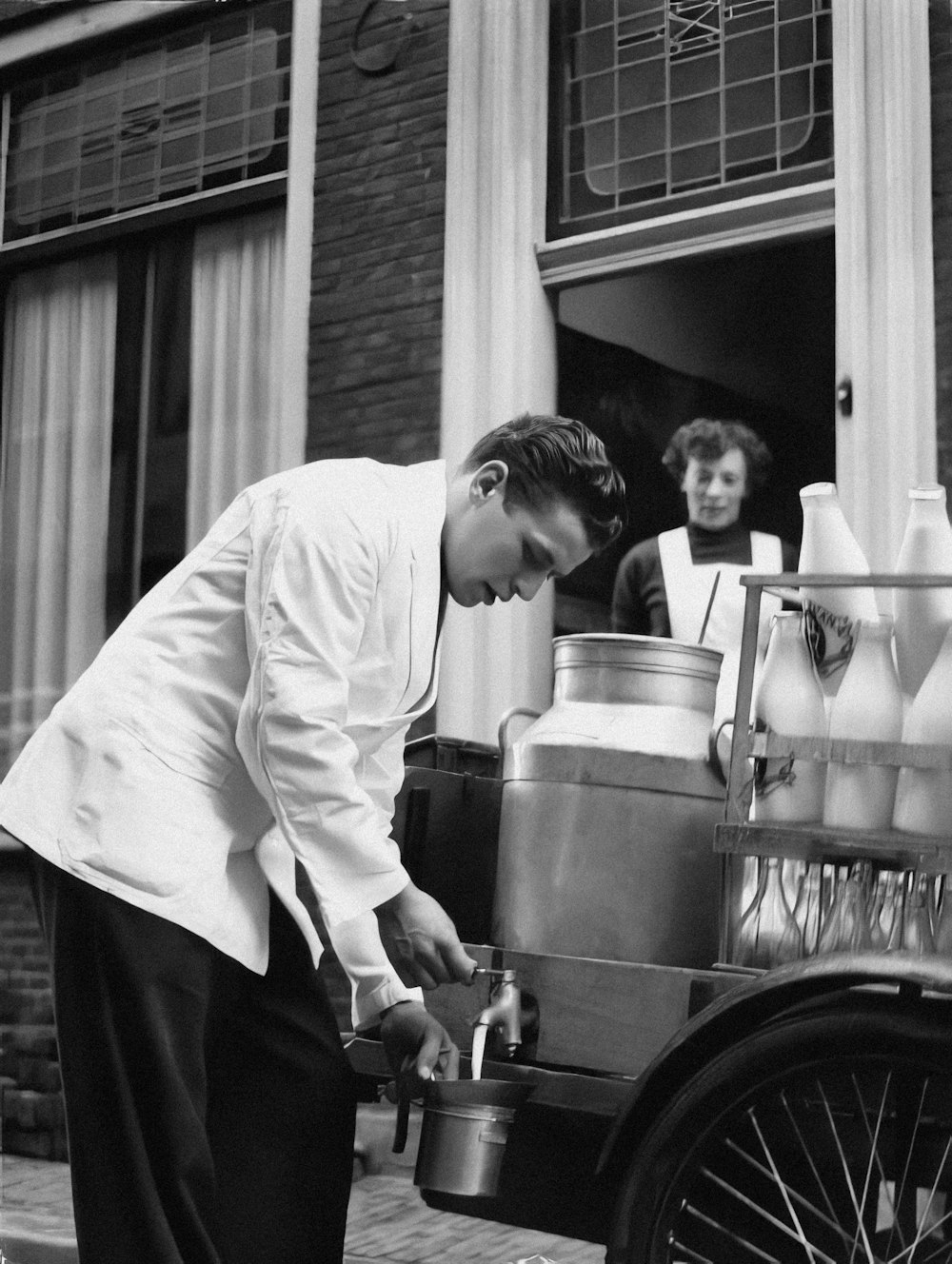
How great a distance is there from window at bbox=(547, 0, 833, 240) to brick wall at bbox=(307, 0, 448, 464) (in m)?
0.46

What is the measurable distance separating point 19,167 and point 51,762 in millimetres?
4661

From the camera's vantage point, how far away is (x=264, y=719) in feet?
7.43

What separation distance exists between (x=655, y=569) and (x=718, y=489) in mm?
299

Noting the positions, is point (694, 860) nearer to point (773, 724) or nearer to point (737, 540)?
point (773, 724)

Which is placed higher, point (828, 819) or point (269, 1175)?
point (828, 819)

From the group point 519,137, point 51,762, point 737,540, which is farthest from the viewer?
point 519,137

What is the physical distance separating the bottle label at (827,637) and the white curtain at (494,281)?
113 inches

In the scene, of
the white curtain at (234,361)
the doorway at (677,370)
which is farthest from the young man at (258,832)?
the white curtain at (234,361)

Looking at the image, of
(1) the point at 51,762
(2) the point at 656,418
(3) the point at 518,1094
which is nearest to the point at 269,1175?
(3) the point at 518,1094

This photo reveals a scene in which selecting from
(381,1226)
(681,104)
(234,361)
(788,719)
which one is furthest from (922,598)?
(234,361)

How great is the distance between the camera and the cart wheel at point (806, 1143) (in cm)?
210

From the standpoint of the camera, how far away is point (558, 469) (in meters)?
2.54

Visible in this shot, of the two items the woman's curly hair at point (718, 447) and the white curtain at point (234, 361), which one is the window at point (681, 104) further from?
the white curtain at point (234, 361)

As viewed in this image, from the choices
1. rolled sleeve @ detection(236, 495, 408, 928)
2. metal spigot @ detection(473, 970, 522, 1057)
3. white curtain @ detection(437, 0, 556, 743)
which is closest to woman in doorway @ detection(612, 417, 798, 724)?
white curtain @ detection(437, 0, 556, 743)
